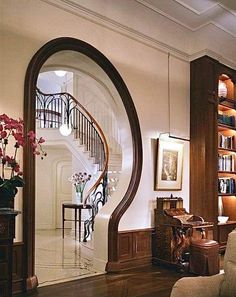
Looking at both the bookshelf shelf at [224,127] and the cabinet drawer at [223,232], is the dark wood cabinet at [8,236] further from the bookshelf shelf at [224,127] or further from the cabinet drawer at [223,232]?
the bookshelf shelf at [224,127]

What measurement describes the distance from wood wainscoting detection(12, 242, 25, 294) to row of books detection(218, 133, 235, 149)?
12.6 ft

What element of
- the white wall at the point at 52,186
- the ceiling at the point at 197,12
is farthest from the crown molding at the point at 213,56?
the white wall at the point at 52,186

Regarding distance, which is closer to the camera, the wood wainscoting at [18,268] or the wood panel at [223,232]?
the wood wainscoting at [18,268]

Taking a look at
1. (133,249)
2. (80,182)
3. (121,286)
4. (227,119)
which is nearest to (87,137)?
(80,182)

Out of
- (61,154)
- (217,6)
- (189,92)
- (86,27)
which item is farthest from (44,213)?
(217,6)

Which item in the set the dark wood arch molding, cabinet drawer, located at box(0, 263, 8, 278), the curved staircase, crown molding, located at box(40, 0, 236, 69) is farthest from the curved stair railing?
cabinet drawer, located at box(0, 263, 8, 278)

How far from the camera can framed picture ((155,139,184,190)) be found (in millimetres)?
5082

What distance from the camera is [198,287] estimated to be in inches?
81.1

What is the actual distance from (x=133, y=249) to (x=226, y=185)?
226 centimetres

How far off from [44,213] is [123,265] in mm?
5714

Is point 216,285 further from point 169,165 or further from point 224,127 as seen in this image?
point 224,127

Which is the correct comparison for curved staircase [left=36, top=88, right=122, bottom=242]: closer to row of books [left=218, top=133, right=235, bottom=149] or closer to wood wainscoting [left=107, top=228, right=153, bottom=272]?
wood wainscoting [left=107, top=228, right=153, bottom=272]

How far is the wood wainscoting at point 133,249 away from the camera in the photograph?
4.52 m

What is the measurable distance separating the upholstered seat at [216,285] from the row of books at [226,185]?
376 cm
